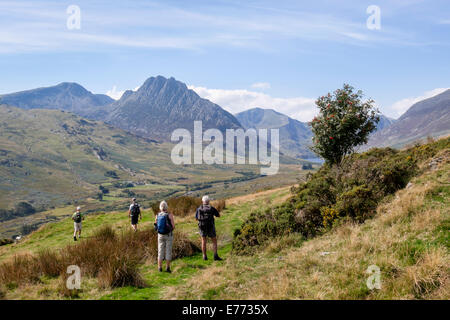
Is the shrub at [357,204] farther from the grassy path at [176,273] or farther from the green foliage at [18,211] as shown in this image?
the green foliage at [18,211]

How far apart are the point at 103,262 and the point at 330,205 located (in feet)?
34.6

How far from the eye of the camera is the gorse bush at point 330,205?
12898 mm

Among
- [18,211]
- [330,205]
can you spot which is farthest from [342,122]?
[18,211]

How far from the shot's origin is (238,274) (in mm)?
9250

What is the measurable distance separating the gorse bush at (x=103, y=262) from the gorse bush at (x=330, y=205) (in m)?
3.07

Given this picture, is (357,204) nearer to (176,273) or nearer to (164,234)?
(176,273)

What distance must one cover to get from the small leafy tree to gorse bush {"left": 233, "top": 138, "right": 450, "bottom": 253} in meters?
3.82

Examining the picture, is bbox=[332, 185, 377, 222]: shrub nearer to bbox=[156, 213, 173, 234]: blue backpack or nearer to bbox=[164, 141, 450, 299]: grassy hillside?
bbox=[164, 141, 450, 299]: grassy hillside

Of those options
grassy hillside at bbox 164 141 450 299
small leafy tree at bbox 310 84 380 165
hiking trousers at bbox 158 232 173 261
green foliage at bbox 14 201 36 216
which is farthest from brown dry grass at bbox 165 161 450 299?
green foliage at bbox 14 201 36 216

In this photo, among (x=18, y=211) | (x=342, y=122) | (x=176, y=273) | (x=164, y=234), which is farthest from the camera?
(x=18, y=211)

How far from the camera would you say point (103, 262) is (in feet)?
33.0

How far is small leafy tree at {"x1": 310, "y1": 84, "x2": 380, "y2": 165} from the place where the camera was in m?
19.6

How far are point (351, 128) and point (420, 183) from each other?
7.52m
